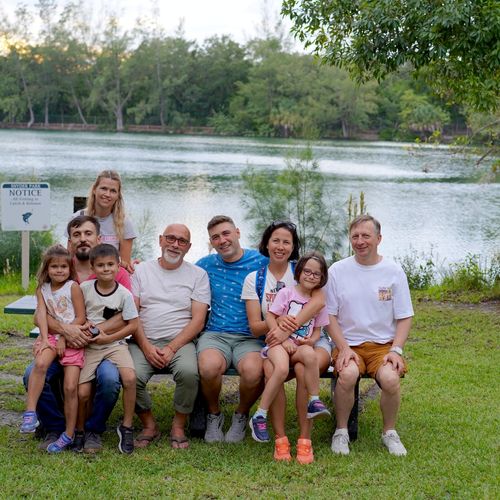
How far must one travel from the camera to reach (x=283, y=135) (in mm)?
58781

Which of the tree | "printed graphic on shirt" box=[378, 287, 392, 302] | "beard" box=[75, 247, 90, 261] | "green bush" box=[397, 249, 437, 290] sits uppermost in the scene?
the tree

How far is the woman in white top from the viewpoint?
3.99m

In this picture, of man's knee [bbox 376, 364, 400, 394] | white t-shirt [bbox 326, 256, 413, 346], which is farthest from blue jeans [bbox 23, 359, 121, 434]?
man's knee [bbox 376, 364, 400, 394]

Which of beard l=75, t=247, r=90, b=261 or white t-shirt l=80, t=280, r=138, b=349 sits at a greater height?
beard l=75, t=247, r=90, b=261

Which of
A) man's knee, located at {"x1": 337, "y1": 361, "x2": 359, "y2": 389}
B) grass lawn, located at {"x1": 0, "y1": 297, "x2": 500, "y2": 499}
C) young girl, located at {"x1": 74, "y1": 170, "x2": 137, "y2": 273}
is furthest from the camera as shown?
young girl, located at {"x1": 74, "y1": 170, "x2": 137, "y2": 273}

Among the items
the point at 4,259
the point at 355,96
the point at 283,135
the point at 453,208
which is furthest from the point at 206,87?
the point at 4,259

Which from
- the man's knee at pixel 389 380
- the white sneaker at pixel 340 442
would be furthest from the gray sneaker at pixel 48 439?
the man's knee at pixel 389 380

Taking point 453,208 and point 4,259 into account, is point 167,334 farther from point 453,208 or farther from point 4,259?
point 453,208

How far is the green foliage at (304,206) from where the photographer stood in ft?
38.4

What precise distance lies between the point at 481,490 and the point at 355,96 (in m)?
53.4

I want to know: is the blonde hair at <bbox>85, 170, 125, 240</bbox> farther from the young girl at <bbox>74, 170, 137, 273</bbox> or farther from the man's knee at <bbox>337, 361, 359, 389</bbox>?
the man's knee at <bbox>337, 361, 359, 389</bbox>

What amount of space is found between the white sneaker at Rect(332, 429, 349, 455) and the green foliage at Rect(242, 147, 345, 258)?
25.1 ft

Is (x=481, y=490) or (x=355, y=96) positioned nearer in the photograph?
(x=481, y=490)

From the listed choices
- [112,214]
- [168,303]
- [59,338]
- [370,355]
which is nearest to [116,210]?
[112,214]
